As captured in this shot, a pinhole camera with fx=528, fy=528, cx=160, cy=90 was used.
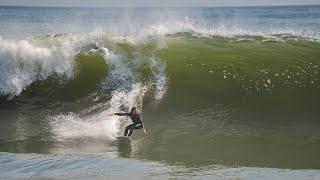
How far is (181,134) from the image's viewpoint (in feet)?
38.9

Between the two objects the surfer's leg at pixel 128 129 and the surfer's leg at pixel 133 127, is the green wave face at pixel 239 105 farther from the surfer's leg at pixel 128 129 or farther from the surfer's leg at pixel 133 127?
the surfer's leg at pixel 128 129

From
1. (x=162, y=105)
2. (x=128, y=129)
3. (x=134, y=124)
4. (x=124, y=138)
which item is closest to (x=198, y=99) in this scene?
(x=162, y=105)

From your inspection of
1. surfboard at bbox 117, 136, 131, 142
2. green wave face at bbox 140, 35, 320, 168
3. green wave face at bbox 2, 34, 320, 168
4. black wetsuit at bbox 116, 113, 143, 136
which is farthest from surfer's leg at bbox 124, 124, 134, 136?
green wave face at bbox 140, 35, 320, 168

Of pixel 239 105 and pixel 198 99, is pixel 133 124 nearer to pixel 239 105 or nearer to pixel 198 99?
pixel 198 99

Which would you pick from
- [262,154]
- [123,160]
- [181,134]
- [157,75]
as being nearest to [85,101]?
[157,75]

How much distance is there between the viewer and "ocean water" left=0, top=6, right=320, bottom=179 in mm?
9898

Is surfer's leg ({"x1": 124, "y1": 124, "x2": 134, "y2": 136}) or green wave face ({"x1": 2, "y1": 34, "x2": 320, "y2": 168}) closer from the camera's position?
green wave face ({"x1": 2, "y1": 34, "x2": 320, "y2": 168})

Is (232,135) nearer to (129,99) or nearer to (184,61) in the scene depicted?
(129,99)

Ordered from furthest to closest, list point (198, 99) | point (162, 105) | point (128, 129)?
point (198, 99), point (162, 105), point (128, 129)

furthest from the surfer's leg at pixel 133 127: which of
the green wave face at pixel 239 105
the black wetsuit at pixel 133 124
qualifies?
the green wave face at pixel 239 105

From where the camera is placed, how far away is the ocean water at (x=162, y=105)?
32.5ft

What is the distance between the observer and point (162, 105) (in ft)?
45.4

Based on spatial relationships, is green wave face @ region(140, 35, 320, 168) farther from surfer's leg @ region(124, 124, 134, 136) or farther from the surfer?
surfer's leg @ region(124, 124, 134, 136)

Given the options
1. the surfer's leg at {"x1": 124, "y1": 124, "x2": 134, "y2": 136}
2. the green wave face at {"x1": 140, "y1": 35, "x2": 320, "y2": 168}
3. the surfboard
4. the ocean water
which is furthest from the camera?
the surfer's leg at {"x1": 124, "y1": 124, "x2": 134, "y2": 136}
